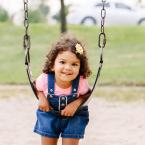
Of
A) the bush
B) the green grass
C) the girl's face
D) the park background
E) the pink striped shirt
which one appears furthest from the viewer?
the bush

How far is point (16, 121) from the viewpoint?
819cm

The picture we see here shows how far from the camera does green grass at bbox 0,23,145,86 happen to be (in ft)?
42.4

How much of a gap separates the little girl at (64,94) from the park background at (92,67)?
286mm

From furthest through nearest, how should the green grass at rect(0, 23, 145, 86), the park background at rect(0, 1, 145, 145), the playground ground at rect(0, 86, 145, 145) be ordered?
1. the green grass at rect(0, 23, 145, 86)
2. the park background at rect(0, 1, 145, 145)
3. the playground ground at rect(0, 86, 145, 145)

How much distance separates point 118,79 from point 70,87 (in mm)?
8107

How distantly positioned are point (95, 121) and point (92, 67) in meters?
5.86

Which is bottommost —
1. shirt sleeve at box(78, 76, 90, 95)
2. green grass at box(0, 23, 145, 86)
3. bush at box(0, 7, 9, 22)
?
green grass at box(0, 23, 145, 86)

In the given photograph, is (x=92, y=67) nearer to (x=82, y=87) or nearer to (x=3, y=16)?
(x=82, y=87)

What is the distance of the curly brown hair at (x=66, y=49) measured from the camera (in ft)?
14.6

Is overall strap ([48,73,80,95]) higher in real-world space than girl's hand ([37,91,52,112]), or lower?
higher

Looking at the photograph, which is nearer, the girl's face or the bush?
the girl's face

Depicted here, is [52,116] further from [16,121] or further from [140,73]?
[140,73]

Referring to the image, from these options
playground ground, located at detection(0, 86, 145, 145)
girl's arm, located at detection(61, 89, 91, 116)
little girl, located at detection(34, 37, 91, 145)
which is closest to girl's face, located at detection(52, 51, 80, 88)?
little girl, located at detection(34, 37, 91, 145)

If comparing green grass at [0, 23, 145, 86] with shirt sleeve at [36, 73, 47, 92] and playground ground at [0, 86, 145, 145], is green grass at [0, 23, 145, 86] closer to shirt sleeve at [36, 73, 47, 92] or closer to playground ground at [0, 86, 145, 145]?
Result: playground ground at [0, 86, 145, 145]
